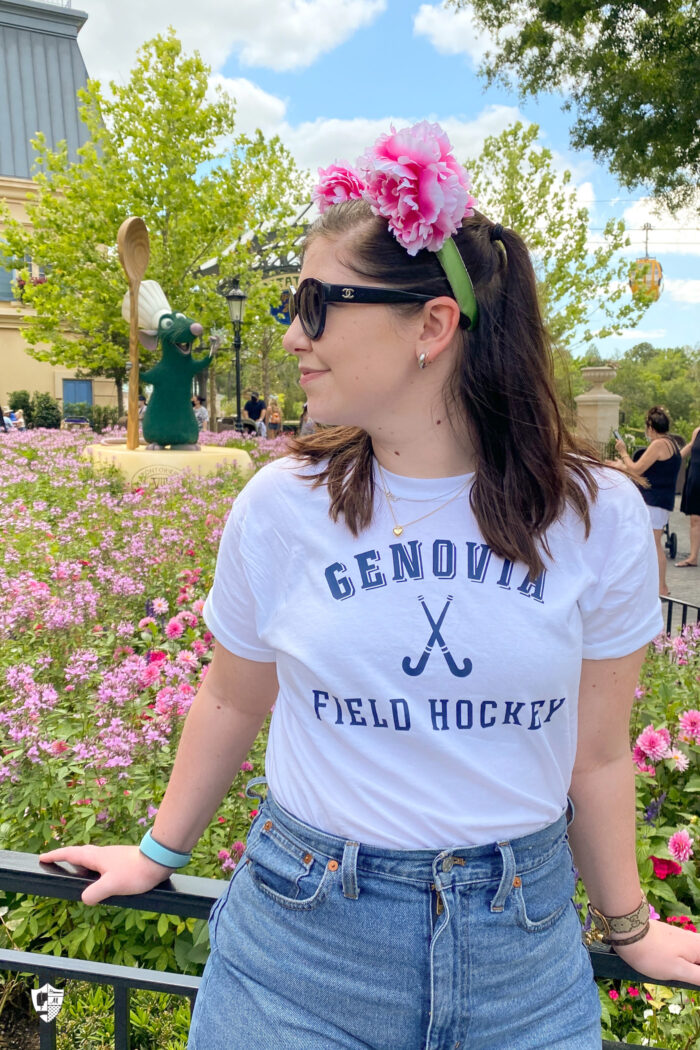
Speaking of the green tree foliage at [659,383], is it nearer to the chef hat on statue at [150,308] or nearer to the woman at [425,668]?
Result: the chef hat on statue at [150,308]

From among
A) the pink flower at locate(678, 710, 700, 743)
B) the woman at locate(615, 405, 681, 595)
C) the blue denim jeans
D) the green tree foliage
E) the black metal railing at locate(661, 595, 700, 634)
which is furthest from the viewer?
the green tree foliage

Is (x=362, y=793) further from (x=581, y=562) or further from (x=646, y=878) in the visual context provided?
(x=646, y=878)

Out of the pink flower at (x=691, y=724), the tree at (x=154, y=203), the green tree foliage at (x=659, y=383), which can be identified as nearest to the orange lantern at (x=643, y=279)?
the green tree foliage at (x=659, y=383)

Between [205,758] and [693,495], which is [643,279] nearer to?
[693,495]

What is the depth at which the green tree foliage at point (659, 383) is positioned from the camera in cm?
3928

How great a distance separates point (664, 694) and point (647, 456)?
14.9 feet

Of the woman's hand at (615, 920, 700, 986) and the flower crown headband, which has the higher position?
the flower crown headband

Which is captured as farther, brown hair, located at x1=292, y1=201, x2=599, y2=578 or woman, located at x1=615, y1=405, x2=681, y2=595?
woman, located at x1=615, y1=405, x2=681, y2=595

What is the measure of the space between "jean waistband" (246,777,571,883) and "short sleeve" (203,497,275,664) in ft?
0.95

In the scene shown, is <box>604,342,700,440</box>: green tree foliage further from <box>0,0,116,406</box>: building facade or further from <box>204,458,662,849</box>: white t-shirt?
<box>204,458,662,849</box>: white t-shirt

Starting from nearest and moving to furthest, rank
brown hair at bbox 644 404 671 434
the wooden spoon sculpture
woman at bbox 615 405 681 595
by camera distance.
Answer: woman at bbox 615 405 681 595, brown hair at bbox 644 404 671 434, the wooden spoon sculpture

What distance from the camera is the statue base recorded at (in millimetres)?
9758

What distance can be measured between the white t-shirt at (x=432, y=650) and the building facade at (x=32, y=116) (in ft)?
109

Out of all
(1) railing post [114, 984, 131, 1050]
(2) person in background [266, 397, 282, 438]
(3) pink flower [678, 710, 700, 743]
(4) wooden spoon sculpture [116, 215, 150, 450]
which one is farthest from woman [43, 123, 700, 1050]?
(2) person in background [266, 397, 282, 438]
